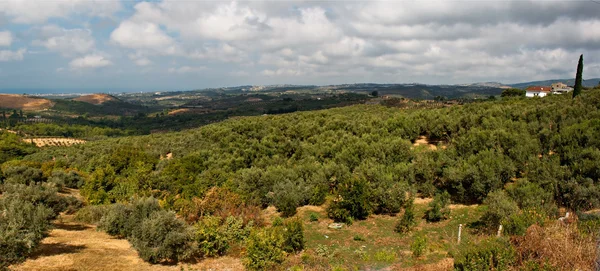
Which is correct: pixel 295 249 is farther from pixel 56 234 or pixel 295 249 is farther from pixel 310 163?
pixel 310 163

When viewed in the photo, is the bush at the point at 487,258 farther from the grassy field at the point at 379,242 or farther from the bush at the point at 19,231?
the bush at the point at 19,231

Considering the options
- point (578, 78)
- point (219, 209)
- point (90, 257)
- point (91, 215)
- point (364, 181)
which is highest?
point (578, 78)

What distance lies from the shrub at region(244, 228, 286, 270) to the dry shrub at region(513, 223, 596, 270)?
28.9 feet

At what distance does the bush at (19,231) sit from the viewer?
10805mm

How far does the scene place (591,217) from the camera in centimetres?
1370

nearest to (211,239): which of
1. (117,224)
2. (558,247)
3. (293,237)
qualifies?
(293,237)

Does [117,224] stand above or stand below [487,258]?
below

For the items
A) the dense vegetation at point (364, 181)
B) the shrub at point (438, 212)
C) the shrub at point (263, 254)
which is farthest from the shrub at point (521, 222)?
the shrub at point (263, 254)

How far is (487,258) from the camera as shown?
1031cm

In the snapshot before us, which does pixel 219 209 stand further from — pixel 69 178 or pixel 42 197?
pixel 69 178

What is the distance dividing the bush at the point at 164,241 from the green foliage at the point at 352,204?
9502 mm

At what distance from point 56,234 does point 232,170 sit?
1955cm

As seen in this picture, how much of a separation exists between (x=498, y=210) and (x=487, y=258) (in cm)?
572

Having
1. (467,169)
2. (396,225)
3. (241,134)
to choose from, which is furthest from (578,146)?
(241,134)
